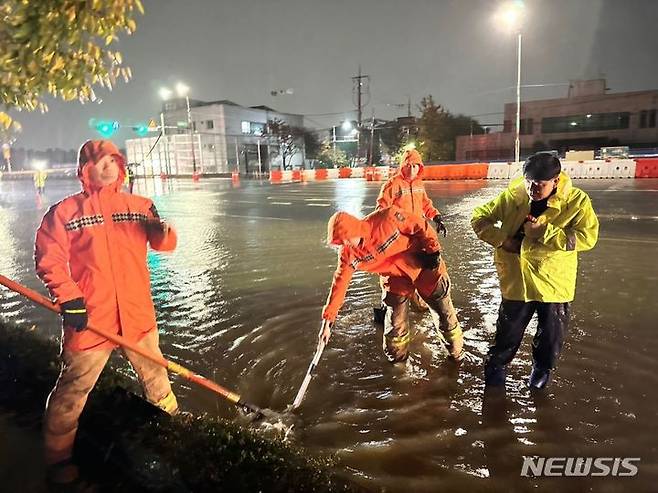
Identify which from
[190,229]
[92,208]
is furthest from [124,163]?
[190,229]

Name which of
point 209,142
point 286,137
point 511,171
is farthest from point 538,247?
point 209,142

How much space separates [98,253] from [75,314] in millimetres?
334

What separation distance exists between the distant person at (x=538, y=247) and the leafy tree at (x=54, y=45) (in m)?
2.87

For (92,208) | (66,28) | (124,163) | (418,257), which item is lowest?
(418,257)

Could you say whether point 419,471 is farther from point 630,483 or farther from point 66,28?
point 66,28

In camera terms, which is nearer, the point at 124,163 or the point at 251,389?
the point at 124,163

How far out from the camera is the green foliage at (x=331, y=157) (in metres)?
57.6

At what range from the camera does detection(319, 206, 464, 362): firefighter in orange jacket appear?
3.62m

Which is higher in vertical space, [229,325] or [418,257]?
[418,257]

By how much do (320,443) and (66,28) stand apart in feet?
10.5

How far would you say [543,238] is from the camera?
3.10m

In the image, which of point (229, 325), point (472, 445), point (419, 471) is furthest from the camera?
point (229, 325)

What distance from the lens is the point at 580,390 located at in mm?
3801

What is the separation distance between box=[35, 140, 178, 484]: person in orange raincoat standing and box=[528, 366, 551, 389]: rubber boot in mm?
2792
